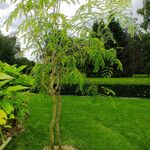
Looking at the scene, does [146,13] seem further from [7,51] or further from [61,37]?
[61,37]

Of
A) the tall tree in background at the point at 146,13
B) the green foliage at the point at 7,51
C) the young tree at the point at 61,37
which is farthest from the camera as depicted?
the tall tree in background at the point at 146,13

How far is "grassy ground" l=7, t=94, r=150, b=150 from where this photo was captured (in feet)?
31.0

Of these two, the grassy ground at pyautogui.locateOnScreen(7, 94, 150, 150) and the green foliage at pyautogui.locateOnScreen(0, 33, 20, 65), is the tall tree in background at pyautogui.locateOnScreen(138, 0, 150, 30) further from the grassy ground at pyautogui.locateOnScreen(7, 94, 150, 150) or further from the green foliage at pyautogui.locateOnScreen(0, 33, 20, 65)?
the grassy ground at pyautogui.locateOnScreen(7, 94, 150, 150)

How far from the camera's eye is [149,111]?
15.9m

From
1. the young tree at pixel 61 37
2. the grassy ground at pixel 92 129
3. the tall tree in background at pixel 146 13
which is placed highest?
the tall tree in background at pixel 146 13

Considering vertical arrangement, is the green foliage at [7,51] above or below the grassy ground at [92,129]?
above

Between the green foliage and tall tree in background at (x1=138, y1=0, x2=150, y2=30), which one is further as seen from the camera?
tall tree in background at (x1=138, y1=0, x2=150, y2=30)

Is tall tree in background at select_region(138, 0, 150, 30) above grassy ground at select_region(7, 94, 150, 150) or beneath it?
above

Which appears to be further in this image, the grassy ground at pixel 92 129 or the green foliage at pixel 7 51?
the green foliage at pixel 7 51

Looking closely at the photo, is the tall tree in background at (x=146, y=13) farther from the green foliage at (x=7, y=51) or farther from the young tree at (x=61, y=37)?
the young tree at (x=61, y=37)

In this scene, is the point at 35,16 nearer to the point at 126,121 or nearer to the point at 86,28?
the point at 86,28

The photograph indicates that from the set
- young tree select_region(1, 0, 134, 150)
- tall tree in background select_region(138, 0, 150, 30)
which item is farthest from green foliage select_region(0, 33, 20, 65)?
young tree select_region(1, 0, 134, 150)

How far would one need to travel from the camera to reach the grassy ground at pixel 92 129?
9.44 metres

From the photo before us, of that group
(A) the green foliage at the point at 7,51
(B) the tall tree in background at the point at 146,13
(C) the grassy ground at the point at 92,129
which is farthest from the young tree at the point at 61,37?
(B) the tall tree in background at the point at 146,13
